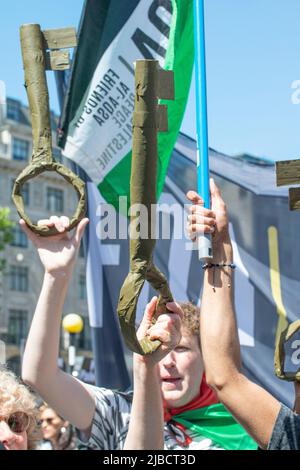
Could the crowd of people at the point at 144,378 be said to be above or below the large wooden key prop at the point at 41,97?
below

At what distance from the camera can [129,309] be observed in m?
2.12

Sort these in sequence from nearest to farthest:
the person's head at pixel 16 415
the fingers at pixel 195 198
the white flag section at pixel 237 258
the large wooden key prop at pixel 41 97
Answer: the large wooden key prop at pixel 41 97, the fingers at pixel 195 198, the person's head at pixel 16 415, the white flag section at pixel 237 258

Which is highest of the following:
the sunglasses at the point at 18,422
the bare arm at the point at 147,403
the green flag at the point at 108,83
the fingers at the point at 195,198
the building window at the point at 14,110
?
the building window at the point at 14,110

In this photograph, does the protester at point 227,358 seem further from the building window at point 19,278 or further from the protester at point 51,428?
the building window at point 19,278

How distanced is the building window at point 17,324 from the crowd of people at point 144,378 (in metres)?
43.2

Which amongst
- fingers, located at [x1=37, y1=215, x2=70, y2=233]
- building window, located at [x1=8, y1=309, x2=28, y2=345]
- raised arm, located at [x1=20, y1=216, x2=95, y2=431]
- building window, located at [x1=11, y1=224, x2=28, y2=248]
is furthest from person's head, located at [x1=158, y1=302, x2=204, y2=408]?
building window, located at [x1=11, y1=224, x2=28, y2=248]

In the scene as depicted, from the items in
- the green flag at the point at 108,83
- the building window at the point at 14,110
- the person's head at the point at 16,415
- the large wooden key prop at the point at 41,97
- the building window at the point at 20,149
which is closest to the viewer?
the large wooden key prop at the point at 41,97

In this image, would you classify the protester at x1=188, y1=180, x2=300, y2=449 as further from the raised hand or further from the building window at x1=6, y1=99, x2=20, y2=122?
the building window at x1=6, y1=99, x2=20, y2=122

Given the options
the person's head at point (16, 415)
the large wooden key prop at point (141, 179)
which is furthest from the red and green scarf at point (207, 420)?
the large wooden key prop at point (141, 179)

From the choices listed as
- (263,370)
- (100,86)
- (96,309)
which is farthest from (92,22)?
(263,370)

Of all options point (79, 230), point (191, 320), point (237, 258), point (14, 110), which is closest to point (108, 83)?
point (237, 258)

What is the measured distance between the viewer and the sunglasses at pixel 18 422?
9.47 ft

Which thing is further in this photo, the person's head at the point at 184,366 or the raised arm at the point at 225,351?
the person's head at the point at 184,366

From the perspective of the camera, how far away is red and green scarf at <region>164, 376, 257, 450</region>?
11.1ft
